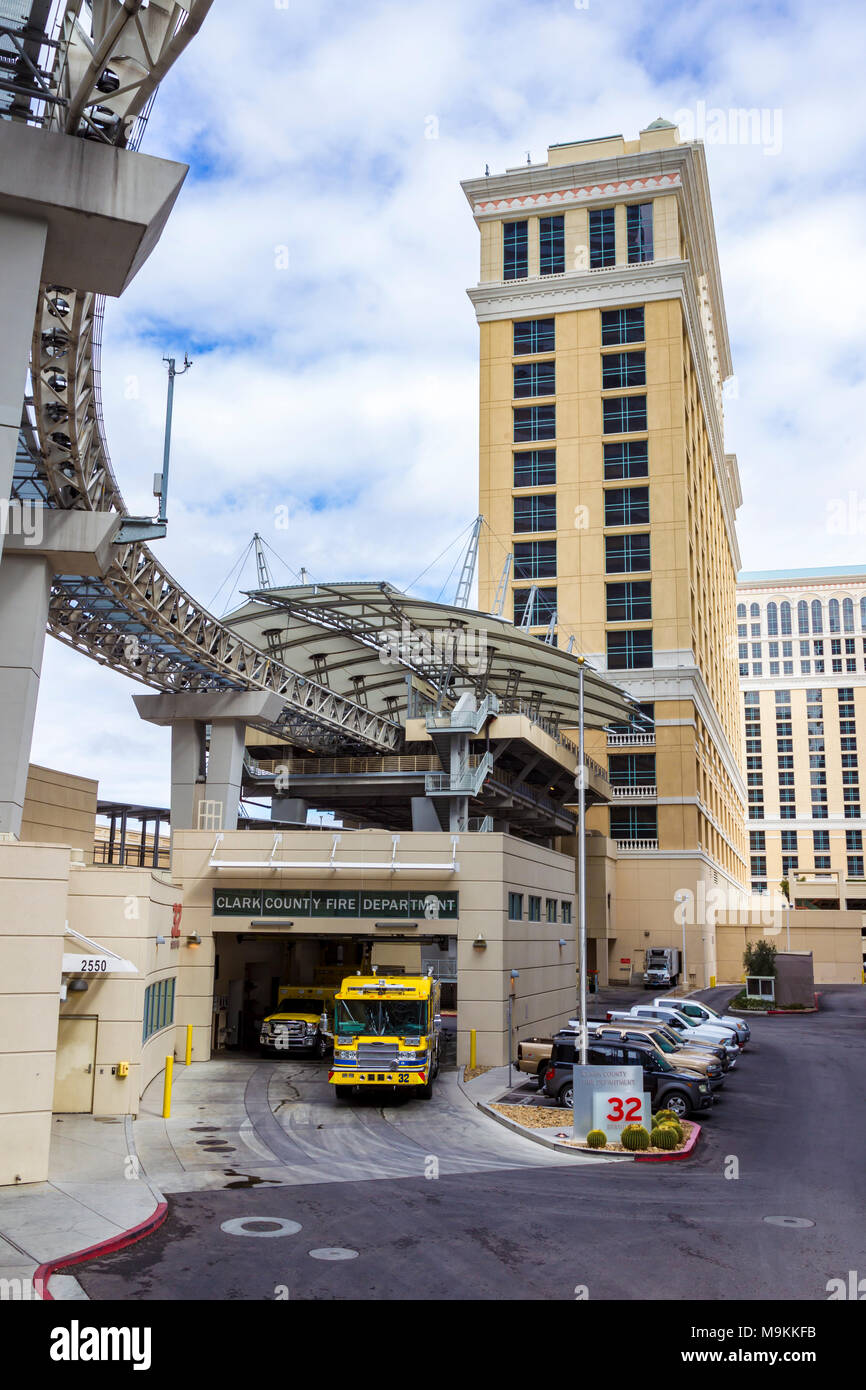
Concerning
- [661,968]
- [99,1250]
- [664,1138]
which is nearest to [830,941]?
[661,968]

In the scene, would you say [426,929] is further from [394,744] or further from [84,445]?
[394,744]

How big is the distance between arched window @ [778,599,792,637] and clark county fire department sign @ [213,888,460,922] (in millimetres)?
141682

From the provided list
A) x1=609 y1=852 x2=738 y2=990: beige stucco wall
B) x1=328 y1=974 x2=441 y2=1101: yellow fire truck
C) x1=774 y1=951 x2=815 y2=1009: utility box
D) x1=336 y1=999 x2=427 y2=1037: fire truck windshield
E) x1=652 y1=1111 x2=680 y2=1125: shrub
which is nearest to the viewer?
x1=652 y1=1111 x2=680 y2=1125: shrub

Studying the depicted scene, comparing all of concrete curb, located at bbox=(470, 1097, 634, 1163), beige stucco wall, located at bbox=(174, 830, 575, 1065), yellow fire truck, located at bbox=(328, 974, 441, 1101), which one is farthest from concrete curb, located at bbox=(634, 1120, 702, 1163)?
beige stucco wall, located at bbox=(174, 830, 575, 1065)

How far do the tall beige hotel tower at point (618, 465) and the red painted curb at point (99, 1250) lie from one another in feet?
197

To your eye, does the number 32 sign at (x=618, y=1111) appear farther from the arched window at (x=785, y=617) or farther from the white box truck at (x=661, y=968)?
the arched window at (x=785, y=617)

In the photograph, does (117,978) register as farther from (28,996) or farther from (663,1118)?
(663,1118)

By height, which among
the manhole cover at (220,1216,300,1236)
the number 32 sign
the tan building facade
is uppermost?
the tan building facade

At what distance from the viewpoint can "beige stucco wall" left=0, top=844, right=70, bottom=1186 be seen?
17.2 meters

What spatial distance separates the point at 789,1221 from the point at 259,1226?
25.0ft

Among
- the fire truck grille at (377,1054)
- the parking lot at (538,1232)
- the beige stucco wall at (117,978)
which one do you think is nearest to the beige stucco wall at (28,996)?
the parking lot at (538,1232)

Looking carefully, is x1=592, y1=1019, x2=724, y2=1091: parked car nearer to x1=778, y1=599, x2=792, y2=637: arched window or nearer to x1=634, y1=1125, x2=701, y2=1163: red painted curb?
x1=634, y1=1125, x2=701, y2=1163: red painted curb

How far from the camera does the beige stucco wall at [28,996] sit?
17.2m

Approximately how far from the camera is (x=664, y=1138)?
21609 millimetres
